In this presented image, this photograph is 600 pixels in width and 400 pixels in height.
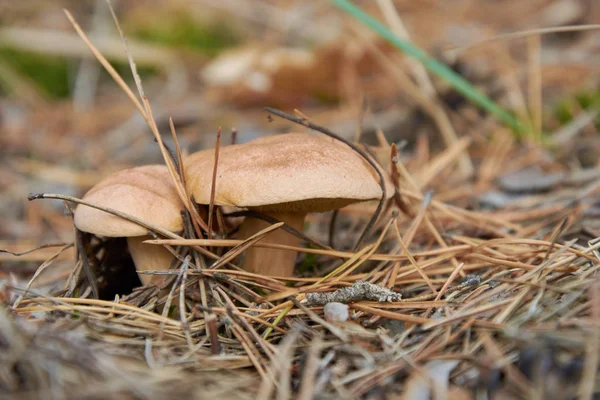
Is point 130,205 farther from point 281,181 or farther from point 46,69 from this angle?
point 46,69

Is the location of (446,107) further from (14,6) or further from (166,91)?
(14,6)

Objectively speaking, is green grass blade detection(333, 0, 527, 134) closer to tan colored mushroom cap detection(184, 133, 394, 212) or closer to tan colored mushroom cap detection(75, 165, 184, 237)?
tan colored mushroom cap detection(184, 133, 394, 212)

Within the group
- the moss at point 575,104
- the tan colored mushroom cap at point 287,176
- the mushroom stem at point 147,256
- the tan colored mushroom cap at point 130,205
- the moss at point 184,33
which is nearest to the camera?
the tan colored mushroom cap at point 287,176

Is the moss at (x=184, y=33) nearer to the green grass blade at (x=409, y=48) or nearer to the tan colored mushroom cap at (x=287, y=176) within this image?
the green grass blade at (x=409, y=48)

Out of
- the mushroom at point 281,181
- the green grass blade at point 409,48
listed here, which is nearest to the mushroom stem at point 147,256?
the mushroom at point 281,181

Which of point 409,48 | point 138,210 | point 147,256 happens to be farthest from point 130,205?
point 409,48
